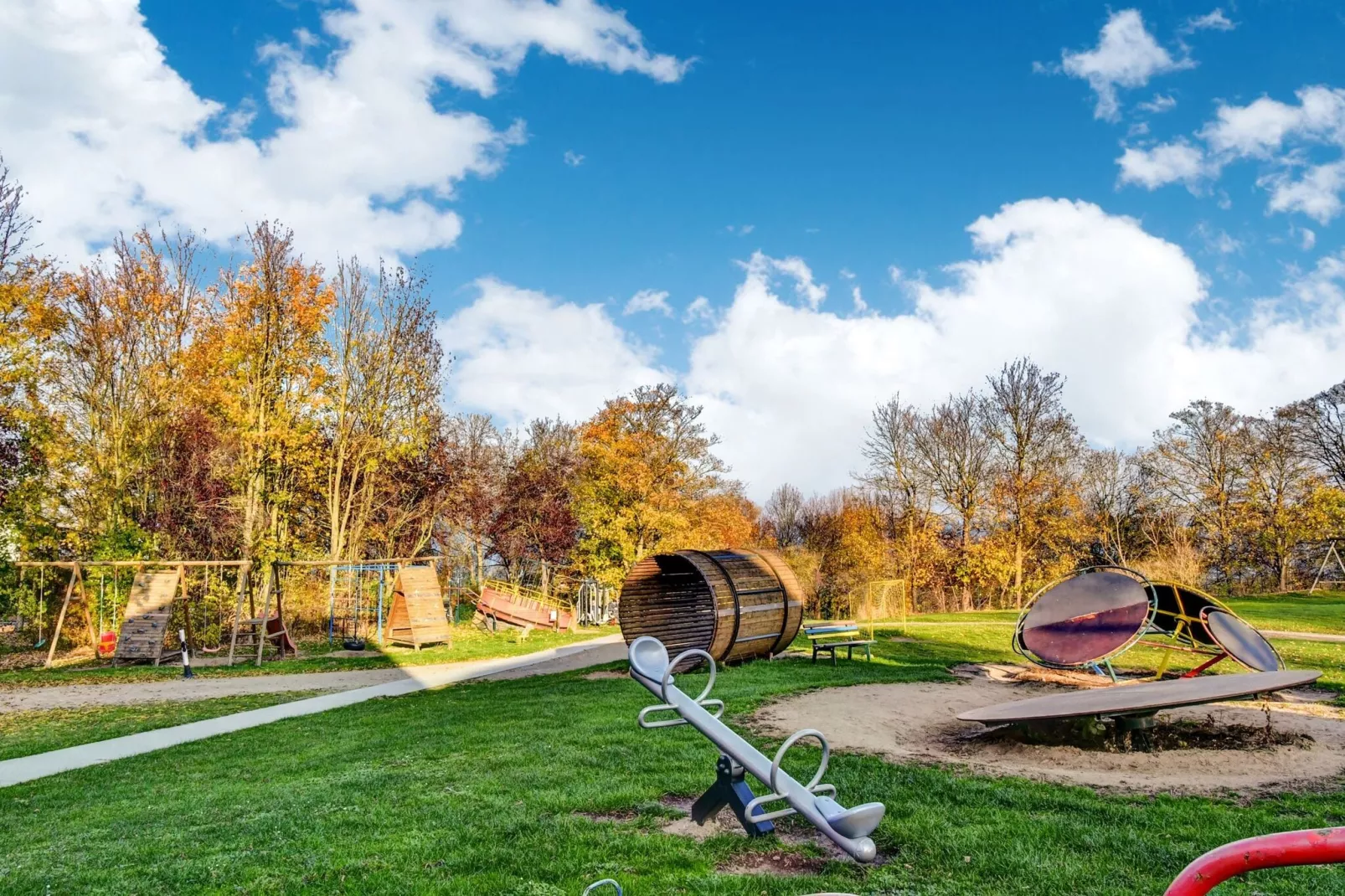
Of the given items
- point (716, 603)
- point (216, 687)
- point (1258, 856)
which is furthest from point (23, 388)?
point (1258, 856)

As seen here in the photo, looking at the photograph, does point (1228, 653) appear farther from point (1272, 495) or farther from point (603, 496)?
point (1272, 495)

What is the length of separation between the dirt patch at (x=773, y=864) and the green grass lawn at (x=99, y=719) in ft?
28.7

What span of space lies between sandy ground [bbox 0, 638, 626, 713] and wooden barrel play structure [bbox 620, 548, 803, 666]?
7.30ft

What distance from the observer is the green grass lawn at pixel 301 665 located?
15844 millimetres

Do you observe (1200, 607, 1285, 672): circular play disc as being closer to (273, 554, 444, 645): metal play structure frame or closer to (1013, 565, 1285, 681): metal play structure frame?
(1013, 565, 1285, 681): metal play structure frame

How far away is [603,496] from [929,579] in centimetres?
1507

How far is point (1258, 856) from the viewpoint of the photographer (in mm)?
1231

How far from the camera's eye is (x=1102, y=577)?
10.8 metres

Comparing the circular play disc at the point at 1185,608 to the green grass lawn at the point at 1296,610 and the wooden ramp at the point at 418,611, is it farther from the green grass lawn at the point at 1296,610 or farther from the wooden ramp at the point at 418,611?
the wooden ramp at the point at 418,611

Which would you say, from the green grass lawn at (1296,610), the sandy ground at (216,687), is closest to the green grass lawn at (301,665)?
the sandy ground at (216,687)

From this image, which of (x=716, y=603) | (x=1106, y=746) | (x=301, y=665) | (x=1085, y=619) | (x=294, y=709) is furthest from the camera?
Answer: (x=301, y=665)

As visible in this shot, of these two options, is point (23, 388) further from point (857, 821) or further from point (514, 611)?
point (857, 821)

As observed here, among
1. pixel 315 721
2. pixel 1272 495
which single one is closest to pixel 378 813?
pixel 315 721

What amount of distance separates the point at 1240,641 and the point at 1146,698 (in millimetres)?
4360
